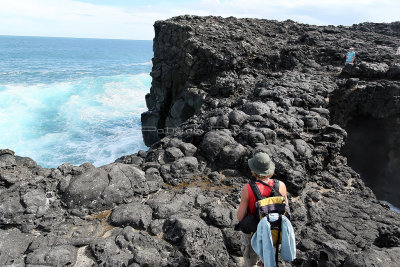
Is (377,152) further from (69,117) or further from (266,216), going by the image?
(69,117)

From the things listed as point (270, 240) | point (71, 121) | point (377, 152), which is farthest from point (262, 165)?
point (71, 121)

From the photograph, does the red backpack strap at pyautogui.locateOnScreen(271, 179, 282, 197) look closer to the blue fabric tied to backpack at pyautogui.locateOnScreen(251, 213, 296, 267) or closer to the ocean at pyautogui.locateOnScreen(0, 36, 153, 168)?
the blue fabric tied to backpack at pyautogui.locateOnScreen(251, 213, 296, 267)

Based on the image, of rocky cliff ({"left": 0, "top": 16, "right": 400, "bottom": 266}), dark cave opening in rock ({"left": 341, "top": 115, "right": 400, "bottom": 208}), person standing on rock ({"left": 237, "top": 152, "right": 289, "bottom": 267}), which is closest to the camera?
person standing on rock ({"left": 237, "top": 152, "right": 289, "bottom": 267})

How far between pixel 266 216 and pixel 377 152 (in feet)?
51.4

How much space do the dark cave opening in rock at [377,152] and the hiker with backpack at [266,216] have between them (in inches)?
533

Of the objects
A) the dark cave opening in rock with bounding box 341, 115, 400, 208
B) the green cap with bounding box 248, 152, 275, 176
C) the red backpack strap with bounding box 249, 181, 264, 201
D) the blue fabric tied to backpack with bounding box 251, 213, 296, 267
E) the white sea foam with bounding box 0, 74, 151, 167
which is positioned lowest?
the white sea foam with bounding box 0, 74, 151, 167

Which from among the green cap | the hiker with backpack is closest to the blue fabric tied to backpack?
the hiker with backpack

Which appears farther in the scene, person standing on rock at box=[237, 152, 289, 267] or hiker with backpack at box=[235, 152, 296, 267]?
person standing on rock at box=[237, 152, 289, 267]

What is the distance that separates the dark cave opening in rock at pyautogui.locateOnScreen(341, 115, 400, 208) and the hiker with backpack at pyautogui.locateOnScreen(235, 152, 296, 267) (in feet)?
44.4

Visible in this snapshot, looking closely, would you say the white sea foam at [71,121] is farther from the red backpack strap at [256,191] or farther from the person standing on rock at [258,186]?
the red backpack strap at [256,191]

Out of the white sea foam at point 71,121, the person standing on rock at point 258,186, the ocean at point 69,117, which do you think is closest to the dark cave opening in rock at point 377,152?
the person standing on rock at point 258,186

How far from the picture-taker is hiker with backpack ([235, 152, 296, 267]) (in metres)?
3.45

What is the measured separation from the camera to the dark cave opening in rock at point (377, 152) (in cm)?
1509

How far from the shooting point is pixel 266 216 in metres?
3.46
